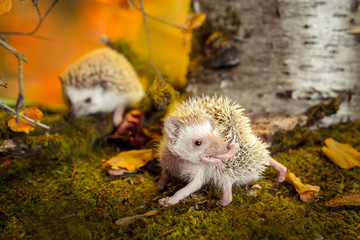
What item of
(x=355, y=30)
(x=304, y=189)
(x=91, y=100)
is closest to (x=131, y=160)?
(x=91, y=100)

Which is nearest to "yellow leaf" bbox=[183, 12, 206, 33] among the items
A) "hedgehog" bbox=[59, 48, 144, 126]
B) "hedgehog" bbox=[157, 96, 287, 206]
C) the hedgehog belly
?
"hedgehog" bbox=[59, 48, 144, 126]

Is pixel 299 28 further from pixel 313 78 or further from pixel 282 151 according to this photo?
pixel 282 151

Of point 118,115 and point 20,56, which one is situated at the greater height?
point 20,56

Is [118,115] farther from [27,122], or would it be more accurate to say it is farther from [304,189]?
[304,189]

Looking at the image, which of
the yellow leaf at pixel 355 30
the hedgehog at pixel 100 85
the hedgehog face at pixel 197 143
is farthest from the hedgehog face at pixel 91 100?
the yellow leaf at pixel 355 30

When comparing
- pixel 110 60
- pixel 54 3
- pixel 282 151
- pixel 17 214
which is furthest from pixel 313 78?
pixel 17 214
